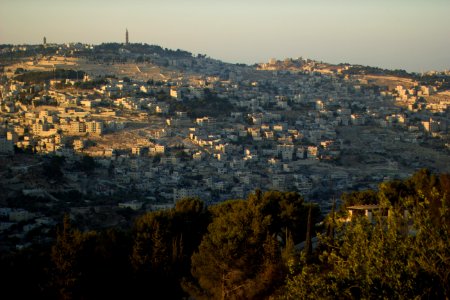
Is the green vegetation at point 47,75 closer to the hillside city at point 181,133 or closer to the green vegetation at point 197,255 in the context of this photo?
the hillside city at point 181,133

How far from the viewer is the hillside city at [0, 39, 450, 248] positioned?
44000mm

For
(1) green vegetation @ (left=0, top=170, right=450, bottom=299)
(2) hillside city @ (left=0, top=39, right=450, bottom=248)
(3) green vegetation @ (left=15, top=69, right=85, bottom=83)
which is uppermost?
(1) green vegetation @ (left=0, top=170, right=450, bottom=299)

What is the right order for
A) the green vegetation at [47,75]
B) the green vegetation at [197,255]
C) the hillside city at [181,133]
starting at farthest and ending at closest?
the green vegetation at [47,75]
the hillside city at [181,133]
the green vegetation at [197,255]

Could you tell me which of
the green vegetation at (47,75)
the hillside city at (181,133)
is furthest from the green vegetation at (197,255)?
the green vegetation at (47,75)

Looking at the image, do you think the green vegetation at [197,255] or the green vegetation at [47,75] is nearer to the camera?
the green vegetation at [197,255]

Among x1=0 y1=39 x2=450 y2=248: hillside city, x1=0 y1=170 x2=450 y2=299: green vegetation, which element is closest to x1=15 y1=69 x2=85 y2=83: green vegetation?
x1=0 y1=39 x2=450 y2=248: hillside city

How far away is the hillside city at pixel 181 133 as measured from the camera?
4400 centimetres

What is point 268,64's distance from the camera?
12119 cm

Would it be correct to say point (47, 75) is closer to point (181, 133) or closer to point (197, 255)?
point (181, 133)

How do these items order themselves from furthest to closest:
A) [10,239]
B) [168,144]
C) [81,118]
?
1. [81,118]
2. [168,144]
3. [10,239]

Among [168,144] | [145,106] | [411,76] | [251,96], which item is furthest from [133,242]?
[411,76]

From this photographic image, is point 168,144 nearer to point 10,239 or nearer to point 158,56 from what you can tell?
point 10,239

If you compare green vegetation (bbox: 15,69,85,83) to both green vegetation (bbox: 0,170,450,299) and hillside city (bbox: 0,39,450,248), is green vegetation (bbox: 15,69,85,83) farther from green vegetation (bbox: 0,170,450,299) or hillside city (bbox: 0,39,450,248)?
green vegetation (bbox: 0,170,450,299)

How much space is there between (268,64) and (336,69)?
40.9ft
